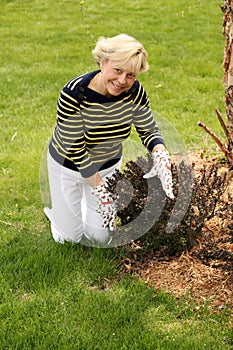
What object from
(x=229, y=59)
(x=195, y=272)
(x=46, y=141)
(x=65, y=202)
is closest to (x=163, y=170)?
(x=195, y=272)

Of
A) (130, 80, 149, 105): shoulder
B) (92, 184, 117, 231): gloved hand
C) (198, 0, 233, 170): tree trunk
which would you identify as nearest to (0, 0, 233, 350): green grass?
(92, 184, 117, 231): gloved hand

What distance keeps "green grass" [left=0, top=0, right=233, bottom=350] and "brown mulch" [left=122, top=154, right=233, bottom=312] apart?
0.30 feet

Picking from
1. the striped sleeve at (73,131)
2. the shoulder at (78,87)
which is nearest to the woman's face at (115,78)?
the shoulder at (78,87)

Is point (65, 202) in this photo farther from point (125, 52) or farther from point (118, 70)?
point (125, 52)

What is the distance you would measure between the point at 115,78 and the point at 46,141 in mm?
2404

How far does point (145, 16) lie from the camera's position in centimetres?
1008

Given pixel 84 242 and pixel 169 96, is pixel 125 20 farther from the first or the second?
pixel 84 242

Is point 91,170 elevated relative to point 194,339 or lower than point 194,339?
elevated

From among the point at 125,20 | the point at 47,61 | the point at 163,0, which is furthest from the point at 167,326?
the point at 163,0

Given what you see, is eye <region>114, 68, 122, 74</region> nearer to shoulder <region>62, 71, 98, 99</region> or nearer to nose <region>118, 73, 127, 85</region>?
nose <region>118, 73, 127, 85</region>

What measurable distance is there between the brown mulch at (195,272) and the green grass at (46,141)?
91 mm

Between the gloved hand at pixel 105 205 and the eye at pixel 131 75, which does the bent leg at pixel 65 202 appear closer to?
the gloved hand at pixel 105 205

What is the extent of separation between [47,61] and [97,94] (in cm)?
486

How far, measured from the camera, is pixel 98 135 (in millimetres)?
3467
